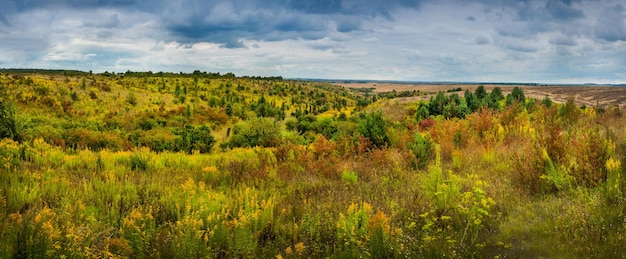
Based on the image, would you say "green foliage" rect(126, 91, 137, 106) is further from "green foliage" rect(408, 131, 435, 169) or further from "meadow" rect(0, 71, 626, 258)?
"green foliage" rect(408, 131, 435, 169)

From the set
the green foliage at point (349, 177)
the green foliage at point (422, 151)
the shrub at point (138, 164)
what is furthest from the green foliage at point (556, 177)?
the shrub at point (138, 164)

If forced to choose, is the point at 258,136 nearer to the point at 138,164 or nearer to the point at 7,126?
the point at 7,126

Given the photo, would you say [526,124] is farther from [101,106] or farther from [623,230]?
[101,106]

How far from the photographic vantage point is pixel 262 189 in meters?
6.45

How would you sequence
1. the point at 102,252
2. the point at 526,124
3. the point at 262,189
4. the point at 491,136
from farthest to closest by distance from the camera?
the point at 526,124
the point at 491,136
the point at 262,189
the point at 102,252

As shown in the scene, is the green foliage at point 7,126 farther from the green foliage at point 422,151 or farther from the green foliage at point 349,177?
the green foliage at point 422,151

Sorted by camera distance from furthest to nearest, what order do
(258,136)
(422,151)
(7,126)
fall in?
(258,136) < (7,126) < (422,151)

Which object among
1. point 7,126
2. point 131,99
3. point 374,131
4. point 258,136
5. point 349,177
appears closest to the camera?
point 349,177

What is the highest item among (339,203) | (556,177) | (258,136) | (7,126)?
(556,177)

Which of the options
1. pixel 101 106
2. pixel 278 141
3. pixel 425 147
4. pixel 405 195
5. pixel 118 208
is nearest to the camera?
pixel 118 208

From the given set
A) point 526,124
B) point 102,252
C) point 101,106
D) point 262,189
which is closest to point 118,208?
point 102,252

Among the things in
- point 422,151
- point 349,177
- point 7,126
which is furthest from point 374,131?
point 7,126

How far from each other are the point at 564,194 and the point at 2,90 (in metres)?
37.4

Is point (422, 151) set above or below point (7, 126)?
above
